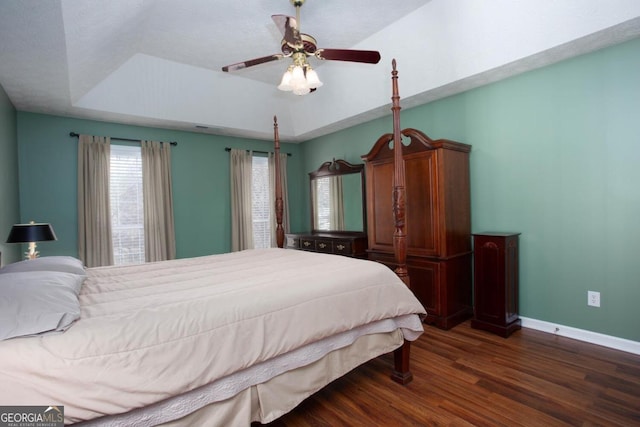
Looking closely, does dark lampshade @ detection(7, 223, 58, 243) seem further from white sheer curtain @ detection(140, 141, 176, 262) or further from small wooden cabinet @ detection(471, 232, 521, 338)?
small wooden cabinet @ detection(471, 232, 521, 338)

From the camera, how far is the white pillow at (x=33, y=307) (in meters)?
1.03

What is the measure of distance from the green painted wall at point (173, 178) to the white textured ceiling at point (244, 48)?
22 cm

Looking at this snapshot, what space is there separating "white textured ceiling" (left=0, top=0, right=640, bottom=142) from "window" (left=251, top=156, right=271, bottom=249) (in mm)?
872

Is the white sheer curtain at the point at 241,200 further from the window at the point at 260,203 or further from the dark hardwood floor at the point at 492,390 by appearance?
the dark hardwood floor at the point at 492,390

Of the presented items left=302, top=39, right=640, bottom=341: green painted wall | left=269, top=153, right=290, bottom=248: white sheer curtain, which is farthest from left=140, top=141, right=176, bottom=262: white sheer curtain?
left=302, top=39, right=640, bottom=341: green painted wall

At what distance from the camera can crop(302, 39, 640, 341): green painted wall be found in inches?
97.2

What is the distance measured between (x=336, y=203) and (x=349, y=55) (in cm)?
269

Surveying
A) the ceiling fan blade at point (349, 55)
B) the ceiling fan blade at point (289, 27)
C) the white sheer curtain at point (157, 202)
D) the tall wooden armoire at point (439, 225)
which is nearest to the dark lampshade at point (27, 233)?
the white sheer curtain at point (157, 202)

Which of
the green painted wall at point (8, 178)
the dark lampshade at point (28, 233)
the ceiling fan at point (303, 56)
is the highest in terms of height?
the ceiling fan at point (303, 56)

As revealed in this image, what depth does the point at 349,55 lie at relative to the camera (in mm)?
2379

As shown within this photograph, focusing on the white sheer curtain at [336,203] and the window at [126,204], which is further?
the white sheer curtain at [336,203]

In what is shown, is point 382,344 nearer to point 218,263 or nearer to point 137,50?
point 218,263

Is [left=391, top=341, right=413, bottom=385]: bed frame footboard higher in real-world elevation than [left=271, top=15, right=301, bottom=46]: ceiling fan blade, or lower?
lower

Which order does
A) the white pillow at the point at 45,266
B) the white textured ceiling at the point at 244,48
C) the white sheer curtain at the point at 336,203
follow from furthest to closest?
the white sheer curtain at the point at 336,203 < the white textured ceiling at the point at 244,48 < the white pillow at the point at 45,266
